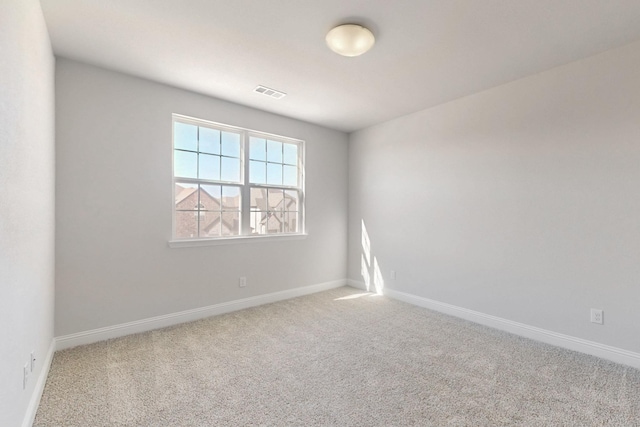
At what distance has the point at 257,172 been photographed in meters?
3.96

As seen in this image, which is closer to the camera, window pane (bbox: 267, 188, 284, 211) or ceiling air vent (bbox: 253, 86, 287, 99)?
ceiling air vent (bbox: 253, 86, 287, 99)

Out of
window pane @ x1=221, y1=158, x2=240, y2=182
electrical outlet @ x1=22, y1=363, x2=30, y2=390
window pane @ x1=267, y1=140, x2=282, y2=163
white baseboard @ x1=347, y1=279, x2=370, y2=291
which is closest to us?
electrical outlet @ x1=22, y1=363, x2=30, y2=390

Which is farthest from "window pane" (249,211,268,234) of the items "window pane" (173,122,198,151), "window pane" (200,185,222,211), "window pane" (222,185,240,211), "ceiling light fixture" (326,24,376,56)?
"ceiling light fixture" (326,24,376,56)

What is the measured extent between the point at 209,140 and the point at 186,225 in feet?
3.42

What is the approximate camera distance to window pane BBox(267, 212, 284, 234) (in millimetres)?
4102

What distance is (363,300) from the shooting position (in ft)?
13.4

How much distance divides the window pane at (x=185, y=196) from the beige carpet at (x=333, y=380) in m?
1.30

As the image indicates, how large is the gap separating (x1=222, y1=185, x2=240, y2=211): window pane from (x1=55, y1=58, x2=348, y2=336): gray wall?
497 millimetres

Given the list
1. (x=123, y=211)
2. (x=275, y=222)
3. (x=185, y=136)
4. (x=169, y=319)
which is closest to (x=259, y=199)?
(x=275, y=222)

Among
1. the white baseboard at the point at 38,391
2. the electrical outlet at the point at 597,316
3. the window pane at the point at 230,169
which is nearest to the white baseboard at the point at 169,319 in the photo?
the white baseboard at the point at 38,391

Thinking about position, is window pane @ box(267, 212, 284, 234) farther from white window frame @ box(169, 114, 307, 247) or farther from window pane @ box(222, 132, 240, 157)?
window pane @ box(222, 132, 240, 157)

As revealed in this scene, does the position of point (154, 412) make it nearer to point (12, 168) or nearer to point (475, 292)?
point (12, 168)

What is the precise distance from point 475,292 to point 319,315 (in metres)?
1.78

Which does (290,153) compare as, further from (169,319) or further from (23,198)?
(23,198)
